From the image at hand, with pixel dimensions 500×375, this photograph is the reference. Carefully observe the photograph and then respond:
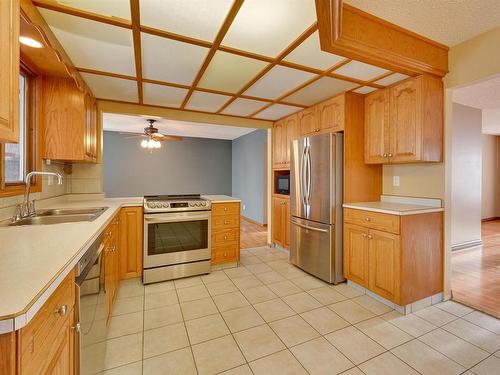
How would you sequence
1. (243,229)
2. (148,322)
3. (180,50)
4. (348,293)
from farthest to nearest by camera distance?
(243,229)
(348,293)
(148,322)
(180,50)

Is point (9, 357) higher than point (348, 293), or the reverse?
point (9, 357)

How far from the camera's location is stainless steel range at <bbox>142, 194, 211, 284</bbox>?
2.75 m

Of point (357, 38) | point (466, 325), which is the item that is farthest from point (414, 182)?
point (357, 38)

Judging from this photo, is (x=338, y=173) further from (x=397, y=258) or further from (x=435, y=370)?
(x=435, y=370)

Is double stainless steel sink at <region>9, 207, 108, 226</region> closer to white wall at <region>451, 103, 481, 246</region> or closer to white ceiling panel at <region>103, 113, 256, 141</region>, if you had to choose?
white ceiling panel at <region>103, 113, 256, 141</region>

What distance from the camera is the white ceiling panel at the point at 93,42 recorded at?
1.56m

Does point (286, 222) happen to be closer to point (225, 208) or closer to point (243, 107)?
point (225, 208)

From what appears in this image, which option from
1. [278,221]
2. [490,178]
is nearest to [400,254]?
[278,221]

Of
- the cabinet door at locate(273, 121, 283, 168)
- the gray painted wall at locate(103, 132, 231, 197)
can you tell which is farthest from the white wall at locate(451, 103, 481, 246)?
the gray painted wall at locate(103, 132, 231, 197)

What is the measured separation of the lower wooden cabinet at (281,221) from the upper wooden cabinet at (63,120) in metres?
2.72

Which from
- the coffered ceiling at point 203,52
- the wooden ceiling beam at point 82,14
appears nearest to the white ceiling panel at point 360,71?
the coffered ceiling at point 203,52

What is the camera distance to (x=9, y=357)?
560 millimetres

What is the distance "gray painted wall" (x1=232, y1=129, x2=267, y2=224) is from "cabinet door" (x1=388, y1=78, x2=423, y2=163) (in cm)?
328

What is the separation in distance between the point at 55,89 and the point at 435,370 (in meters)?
3.62
